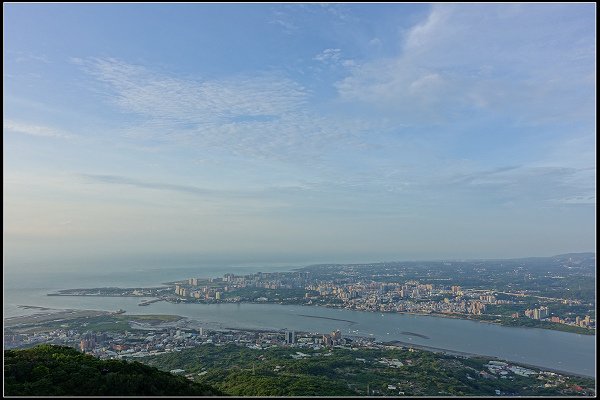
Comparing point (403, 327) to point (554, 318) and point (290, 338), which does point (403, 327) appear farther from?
point (290, 338)

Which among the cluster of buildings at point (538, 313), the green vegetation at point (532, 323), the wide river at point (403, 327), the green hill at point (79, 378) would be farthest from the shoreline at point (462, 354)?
the green hill at point (79, 378)

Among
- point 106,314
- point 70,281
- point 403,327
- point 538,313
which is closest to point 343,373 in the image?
point 403,327

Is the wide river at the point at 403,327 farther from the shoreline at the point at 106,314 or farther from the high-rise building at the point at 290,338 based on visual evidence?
the high-rise building at the point at 290,338

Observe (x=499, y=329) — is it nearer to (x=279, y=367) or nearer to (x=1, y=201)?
(x=279, y=367)

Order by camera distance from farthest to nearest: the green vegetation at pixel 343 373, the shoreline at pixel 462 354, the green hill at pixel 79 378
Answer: the shoreline at pixel 462 354, the green vegetation at pixel 343 373, the green hill at pixel 79 378

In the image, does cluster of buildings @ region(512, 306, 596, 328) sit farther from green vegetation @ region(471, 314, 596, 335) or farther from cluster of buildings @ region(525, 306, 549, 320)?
green vegetation @ region(471, 314, 596, 335)

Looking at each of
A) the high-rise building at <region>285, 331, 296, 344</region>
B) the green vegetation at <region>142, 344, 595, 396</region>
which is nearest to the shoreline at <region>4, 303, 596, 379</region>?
the green vegetation at <region>142, 344, 595, 396</region>

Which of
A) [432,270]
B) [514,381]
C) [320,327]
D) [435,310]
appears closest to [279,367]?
[514,381]
